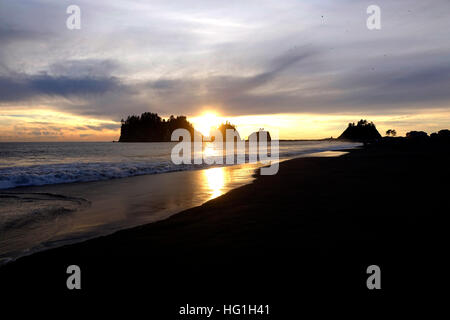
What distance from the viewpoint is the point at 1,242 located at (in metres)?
5.44

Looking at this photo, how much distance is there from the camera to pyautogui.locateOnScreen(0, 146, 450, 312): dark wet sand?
3.40m

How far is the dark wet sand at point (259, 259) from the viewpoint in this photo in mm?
3396

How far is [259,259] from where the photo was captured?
4293 mm

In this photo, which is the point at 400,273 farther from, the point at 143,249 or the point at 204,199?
the point at 204,199

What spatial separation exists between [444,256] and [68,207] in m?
9.33

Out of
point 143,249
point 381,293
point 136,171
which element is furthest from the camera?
point 136,171

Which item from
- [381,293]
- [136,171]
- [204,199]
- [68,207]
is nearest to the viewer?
[381,293]

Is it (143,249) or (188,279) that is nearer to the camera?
Result: (188,279)

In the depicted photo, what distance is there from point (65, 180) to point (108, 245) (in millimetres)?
12108

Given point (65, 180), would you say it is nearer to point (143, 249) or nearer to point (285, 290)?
point (143, 249)

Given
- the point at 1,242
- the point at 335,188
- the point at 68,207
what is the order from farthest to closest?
the point at 335,188 < the point at 68,207 < the point at 1,242

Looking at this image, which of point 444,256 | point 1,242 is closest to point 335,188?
point 444,256

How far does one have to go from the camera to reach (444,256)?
13.8 feet

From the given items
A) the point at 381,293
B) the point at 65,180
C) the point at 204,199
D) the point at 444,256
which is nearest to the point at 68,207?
the point at 204,199
